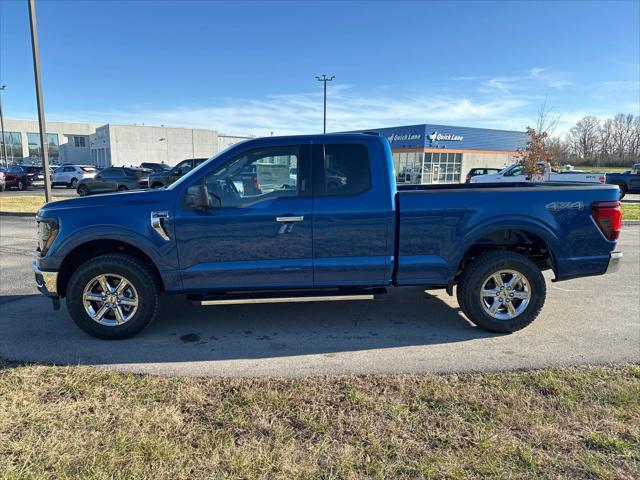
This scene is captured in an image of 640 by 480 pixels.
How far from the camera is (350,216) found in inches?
165

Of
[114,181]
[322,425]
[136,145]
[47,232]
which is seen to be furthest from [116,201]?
[136,145]

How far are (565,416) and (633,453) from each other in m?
0.44

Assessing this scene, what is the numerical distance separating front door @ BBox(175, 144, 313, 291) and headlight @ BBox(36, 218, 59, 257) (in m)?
1.22

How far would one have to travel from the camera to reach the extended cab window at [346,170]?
427 centimetres

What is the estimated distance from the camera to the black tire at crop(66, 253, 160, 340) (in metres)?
4.18

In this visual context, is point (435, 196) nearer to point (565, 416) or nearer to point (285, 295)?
point (285, 295)

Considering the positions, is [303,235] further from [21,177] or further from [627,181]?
[21,177]

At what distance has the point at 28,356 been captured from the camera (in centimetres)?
392

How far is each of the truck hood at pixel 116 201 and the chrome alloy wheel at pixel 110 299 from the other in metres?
0.71

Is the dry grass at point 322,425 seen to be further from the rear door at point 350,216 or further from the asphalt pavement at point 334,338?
the rear door at point 350,216

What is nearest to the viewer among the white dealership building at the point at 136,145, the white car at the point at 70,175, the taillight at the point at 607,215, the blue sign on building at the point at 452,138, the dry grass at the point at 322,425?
the dry grass at the point at 322,425

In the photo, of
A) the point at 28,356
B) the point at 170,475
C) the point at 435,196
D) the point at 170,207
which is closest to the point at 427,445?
the point at 170,475

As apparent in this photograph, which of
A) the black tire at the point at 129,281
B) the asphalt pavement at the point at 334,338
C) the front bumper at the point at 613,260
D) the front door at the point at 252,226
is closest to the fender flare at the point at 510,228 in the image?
the front bumper at the point at 613,260

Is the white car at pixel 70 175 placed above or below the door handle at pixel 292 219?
below
